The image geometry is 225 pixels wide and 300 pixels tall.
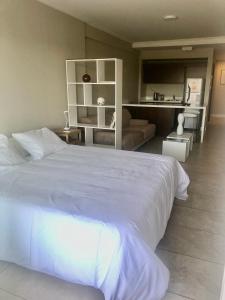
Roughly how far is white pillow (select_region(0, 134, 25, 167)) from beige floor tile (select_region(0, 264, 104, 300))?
41.6 inches

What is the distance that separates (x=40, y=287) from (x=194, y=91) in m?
7.08

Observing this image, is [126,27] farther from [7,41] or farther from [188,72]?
[188,72]

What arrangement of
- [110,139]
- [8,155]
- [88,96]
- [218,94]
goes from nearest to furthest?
[8,155] < [88,96] < [110,139] < [218,94]

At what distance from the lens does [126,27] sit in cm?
495

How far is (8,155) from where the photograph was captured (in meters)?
2.54

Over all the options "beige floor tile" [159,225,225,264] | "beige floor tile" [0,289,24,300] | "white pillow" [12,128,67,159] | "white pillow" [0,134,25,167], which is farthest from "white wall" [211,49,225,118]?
"beige floor tile" [0,289,24,300]

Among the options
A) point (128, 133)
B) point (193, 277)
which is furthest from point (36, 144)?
point (128, 133)

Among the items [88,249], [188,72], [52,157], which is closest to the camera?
[88,249]

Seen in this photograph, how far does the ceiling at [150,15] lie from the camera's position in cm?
346

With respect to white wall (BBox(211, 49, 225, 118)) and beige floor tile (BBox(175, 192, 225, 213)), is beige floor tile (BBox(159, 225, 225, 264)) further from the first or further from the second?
white wall (BBox(211, 49, 225, 118))

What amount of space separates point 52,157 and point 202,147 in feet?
12.7

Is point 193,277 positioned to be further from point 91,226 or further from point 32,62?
point 32,62

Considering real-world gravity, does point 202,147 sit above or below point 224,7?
below

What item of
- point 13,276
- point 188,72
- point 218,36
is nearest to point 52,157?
point 13,276
